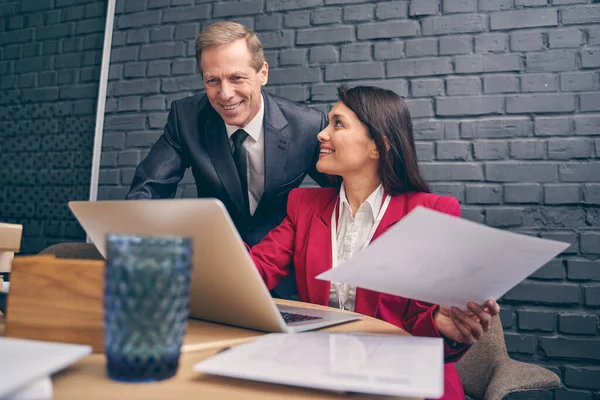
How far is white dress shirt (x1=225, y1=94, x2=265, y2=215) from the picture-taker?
6.11 feet

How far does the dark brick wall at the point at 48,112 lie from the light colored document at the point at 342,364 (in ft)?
7.55

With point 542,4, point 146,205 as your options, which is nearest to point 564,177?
point 542,4

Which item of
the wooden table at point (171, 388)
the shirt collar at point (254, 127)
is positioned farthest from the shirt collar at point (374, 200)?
the wooden table at point (171, 388)

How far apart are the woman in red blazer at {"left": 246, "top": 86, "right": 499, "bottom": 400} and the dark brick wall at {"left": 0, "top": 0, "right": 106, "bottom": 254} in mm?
1609

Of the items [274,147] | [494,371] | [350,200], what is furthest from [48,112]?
[494,371]

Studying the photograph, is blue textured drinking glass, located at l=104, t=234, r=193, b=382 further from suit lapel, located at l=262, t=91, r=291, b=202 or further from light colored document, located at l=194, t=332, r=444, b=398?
suit lapel, located at l=262, t=91, r=291, b=202

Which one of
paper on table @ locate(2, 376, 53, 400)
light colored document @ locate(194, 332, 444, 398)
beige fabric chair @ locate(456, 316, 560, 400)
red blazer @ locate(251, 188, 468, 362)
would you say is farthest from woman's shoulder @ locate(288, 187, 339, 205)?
paper on table @ locate(2, 376, 53, 400)

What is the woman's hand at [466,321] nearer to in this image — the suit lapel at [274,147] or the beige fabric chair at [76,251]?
the suit lapel at [274,147]

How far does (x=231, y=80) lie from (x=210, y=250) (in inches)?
47.7

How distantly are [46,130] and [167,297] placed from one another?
2646 mm

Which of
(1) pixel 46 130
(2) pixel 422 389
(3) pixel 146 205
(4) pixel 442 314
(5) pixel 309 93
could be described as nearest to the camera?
(2) pixel 422 389

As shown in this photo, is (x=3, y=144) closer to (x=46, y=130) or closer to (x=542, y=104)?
(x=46, y=130)

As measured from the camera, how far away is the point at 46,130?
2.73 metres

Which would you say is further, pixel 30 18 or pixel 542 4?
pixel 30 18
